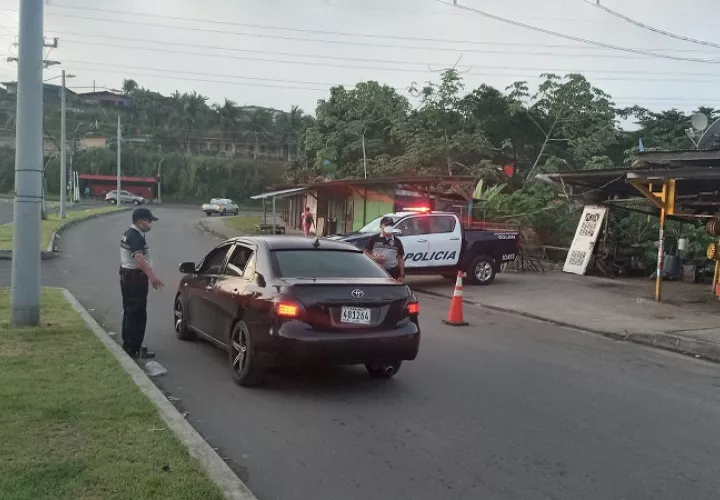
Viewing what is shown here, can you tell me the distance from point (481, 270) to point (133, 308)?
36.7 ft

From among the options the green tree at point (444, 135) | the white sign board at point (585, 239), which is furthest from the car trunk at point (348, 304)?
the green tree at point (444, 135)

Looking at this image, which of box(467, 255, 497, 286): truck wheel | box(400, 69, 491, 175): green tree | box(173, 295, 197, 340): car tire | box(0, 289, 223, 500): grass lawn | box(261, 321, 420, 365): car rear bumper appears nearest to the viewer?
box(0, 289, 223, 500): grass lawn

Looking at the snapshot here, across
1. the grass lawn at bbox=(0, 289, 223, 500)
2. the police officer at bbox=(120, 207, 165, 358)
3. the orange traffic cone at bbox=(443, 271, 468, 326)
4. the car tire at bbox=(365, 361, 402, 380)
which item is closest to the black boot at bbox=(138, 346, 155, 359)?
the police officer at bbox=(120, 207, 165, 358)

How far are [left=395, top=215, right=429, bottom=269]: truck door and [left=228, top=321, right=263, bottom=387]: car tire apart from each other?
9.67 meters

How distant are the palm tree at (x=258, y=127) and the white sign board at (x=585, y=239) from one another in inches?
3436

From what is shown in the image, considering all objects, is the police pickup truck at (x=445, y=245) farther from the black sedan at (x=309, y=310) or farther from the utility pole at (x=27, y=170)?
the black sedan at (x=309, y=310)

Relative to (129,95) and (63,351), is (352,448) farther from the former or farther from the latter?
(129,95)

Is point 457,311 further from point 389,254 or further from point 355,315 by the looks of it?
point 355,315

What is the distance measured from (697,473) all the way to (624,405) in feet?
5.86

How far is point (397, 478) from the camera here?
4.64m

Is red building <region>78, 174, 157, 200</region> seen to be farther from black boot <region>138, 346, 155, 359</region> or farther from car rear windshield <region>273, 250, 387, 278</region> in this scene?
car rear windshield <region>273, 250, 387, 278</region>

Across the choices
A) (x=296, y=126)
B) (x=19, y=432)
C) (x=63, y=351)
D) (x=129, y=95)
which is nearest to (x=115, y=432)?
(x=19, y=432)

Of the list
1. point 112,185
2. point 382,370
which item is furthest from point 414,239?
point 112,185

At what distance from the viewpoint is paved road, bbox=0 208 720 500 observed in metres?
4.63
